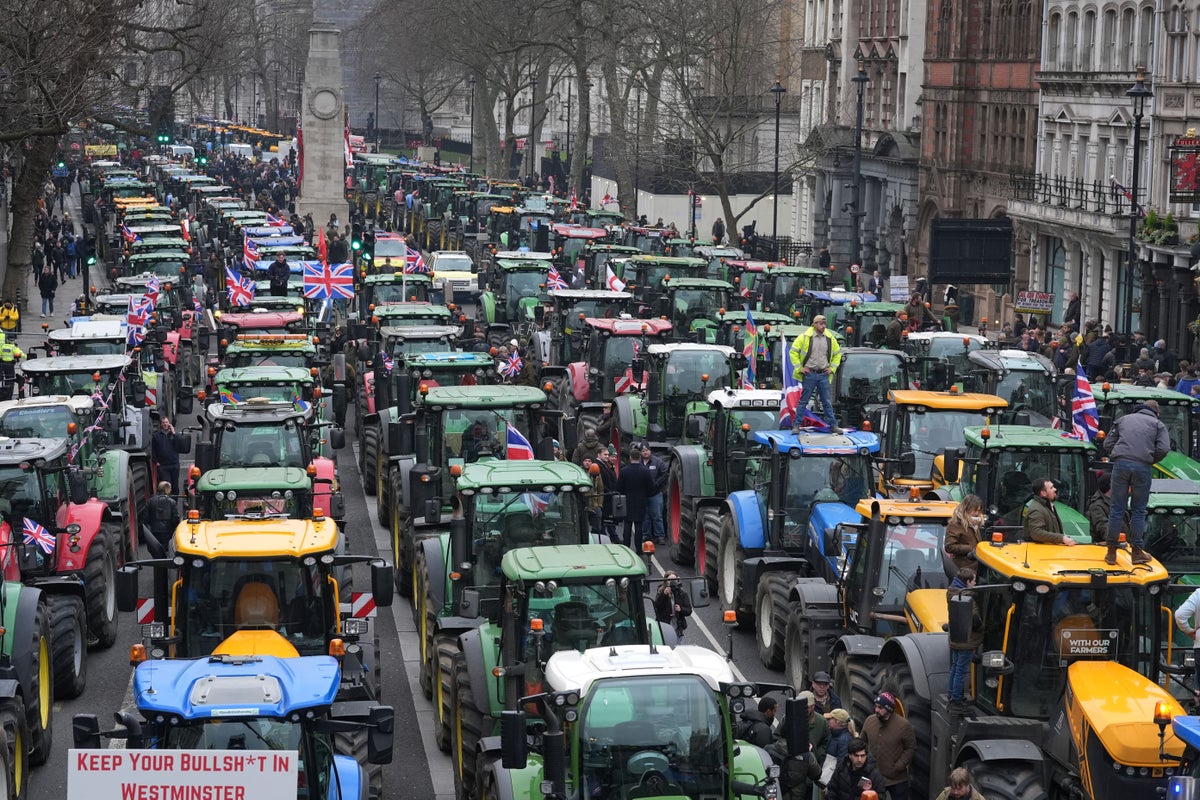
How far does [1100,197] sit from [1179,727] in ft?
135

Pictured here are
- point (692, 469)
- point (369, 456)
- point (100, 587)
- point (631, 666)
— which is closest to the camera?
point (631, 666)

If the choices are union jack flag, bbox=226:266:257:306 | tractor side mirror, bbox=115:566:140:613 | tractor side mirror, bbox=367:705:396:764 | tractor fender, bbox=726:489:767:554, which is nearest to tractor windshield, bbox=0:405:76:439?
tractor fender, bbox=726:489:767:554

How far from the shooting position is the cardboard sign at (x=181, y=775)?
34.3 feet

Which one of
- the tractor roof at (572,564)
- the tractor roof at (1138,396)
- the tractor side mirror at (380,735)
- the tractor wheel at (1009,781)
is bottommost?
the tractor wheel at (1009,781)

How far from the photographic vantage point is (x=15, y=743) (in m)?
14.6

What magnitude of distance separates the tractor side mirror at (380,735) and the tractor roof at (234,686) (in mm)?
358

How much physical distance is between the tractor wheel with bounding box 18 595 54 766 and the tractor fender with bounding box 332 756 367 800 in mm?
4066

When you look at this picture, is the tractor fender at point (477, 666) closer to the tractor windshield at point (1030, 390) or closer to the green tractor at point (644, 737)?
the green tractor at point (644, 737)

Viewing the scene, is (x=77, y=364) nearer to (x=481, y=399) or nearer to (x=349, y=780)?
(x=481, y=399)

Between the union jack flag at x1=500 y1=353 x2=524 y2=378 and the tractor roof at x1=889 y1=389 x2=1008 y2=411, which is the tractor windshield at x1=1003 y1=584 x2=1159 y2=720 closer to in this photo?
the tractor roof at x1=889 y1=389 x2=1008 y2=411

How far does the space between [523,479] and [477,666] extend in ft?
8.59

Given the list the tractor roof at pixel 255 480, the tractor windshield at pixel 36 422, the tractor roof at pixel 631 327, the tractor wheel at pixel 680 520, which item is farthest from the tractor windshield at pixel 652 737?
the tractor roof at pixel 631 327

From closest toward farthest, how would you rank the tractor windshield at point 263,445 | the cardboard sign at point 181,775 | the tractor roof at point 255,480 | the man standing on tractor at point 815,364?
the cardboard sign at point 181,775 → the tractor roof at point 255,480 → the tractor windshield at point 263,445 → the man standing on tractor at point 815,364

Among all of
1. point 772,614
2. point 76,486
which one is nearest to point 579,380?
point 76,486
